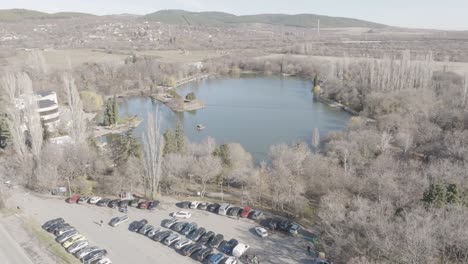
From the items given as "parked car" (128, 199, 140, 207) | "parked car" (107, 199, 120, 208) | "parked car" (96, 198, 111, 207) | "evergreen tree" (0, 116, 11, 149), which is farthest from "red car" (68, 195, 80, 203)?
"evergreen tree" (0, 116, 11, 149)

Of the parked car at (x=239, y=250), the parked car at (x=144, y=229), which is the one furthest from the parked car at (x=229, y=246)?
the parked car at (x=144, y=229)

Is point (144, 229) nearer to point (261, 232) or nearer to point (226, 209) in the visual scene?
point (226, 209)

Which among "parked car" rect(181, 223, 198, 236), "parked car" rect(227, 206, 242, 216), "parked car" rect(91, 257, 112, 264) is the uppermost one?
"parked car" rect(227, 206, 242, 216)

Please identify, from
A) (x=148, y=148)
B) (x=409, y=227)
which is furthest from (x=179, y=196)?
(x=409, y=227)

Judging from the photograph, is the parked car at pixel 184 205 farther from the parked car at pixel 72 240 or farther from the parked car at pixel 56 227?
the parked car at pixel 56 227

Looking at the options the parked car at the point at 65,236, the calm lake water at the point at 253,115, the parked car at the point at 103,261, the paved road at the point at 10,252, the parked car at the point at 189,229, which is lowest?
the paved road at the point at 10,252

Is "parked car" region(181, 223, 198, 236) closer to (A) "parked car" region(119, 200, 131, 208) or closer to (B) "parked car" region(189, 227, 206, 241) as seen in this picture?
(B) "parked car" region(189, 227, 206, 241)
